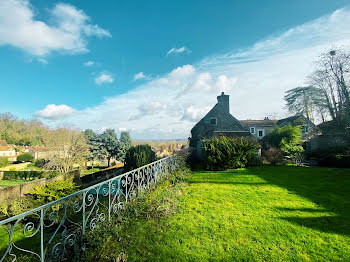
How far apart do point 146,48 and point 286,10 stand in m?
7.62

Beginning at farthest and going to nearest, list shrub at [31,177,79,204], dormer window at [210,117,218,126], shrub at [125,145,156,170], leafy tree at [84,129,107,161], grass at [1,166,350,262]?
leafy tree at [84,129,107,161] → dormer window at [210,117,218,126] → shrub at [125,145,156,170] → shrub at [31,177,79,204] → grass at [1,166,350,262]

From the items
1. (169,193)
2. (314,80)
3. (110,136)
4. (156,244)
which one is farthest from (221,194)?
(110,136)

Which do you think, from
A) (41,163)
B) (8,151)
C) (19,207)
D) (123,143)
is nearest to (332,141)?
(19,207)

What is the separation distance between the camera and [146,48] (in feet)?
34.5

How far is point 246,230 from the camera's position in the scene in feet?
11.5

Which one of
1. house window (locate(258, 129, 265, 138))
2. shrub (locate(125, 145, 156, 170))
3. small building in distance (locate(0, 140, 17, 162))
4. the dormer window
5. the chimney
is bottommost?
small building in distance (locate(0, 140, 17, 162))

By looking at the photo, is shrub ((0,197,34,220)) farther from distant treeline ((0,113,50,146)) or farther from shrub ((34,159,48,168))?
distant treeline ((0,113,50,146))

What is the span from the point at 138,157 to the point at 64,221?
239 inches

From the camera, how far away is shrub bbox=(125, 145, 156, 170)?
8.38 metres

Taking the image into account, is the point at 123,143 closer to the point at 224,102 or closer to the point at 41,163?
the point at 41,163

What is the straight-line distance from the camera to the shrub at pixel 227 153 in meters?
10.9

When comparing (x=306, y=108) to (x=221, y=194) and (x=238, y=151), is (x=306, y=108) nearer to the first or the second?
(x=238, y=151)

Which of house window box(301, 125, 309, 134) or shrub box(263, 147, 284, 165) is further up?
house window box(301, 125, 309, 134)

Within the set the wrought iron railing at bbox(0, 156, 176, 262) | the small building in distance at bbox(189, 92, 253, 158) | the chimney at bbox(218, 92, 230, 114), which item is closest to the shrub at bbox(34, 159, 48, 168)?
the small building in distance at bbox(189, 92, 253, 158)
